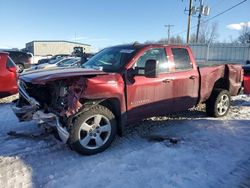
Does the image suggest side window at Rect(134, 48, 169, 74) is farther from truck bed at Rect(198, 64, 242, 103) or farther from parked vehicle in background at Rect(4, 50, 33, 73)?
parked vehicle in background at Rect(4, 50, 33, 73)

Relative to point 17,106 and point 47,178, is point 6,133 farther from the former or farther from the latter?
point 47,178

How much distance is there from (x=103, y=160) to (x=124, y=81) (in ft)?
4.63

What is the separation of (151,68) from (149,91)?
578 millimetres

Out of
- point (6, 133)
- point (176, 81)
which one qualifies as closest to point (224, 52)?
point (176, 81)

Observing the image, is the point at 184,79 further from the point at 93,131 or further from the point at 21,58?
the point at 21,58

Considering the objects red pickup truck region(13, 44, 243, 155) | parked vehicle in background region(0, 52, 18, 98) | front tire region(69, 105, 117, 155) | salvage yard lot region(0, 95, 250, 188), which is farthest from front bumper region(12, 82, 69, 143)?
parked vehicle in background region(0, 52, 18, 98)

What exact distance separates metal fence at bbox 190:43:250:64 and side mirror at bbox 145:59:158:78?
873 inches

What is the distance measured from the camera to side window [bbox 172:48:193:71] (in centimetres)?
581

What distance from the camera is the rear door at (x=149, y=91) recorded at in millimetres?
5027

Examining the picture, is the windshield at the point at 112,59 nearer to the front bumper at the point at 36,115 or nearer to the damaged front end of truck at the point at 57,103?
the damaged front end of truck at the point at 57,103

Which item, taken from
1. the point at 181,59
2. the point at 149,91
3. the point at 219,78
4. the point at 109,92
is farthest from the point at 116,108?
the point at 219,78

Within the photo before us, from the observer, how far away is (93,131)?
15.1ft

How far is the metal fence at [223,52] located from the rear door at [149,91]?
2143 centimetres

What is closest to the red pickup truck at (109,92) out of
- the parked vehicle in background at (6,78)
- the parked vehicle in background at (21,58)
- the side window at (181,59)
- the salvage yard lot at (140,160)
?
the side window at (181,59)
